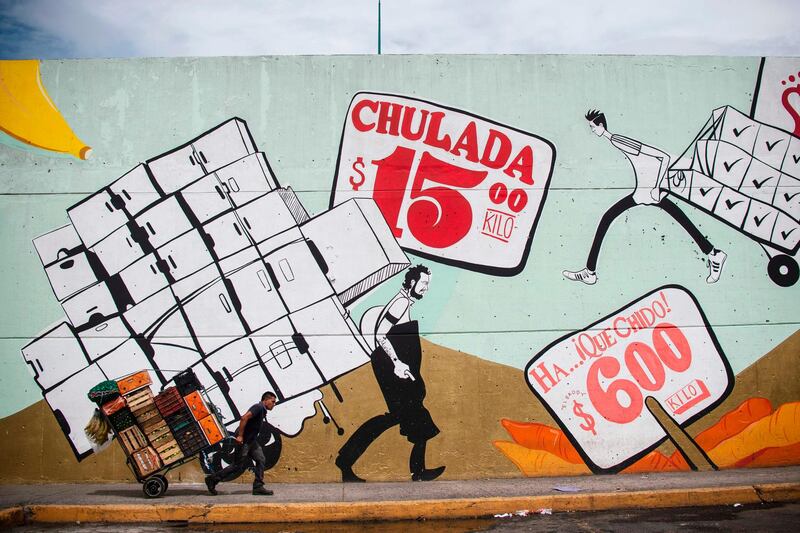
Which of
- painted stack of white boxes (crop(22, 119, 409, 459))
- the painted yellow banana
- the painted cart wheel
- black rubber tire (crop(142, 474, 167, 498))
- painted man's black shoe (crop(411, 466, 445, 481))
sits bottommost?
painted man's black shoe (crop(411, 466, 445, 481))

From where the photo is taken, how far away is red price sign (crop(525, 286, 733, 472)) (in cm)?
898

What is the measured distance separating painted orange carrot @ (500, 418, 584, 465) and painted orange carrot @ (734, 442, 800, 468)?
2.38m

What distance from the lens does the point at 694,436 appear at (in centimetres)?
902

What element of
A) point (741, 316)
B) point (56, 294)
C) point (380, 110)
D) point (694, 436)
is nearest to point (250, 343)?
point (56, 294)

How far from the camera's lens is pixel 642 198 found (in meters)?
9.34

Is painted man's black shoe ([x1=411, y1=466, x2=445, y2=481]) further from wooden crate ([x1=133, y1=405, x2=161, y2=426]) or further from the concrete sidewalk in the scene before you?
wooden crate ([x1=133, y1=405, x2=161, y2=426])

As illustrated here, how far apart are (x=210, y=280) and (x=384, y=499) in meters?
3.86

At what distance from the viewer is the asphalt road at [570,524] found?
6641mm

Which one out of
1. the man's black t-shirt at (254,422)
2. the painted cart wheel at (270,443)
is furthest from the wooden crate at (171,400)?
the painted cart wheel at (270,443)

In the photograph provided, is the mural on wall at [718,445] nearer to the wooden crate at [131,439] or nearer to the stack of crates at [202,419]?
the stack of crates at [202,419]

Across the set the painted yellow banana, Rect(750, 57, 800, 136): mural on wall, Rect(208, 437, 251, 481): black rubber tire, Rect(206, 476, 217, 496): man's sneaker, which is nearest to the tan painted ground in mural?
Rect(208, 437, 251, 481): black rubber tire

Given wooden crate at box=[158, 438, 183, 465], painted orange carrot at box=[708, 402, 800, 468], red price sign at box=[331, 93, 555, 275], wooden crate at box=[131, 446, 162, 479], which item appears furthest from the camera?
red price sign at box=[331, 93, 555, 275]

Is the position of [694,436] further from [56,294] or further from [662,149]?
[56,294]

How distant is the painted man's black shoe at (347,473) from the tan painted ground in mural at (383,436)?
3.0 inches
